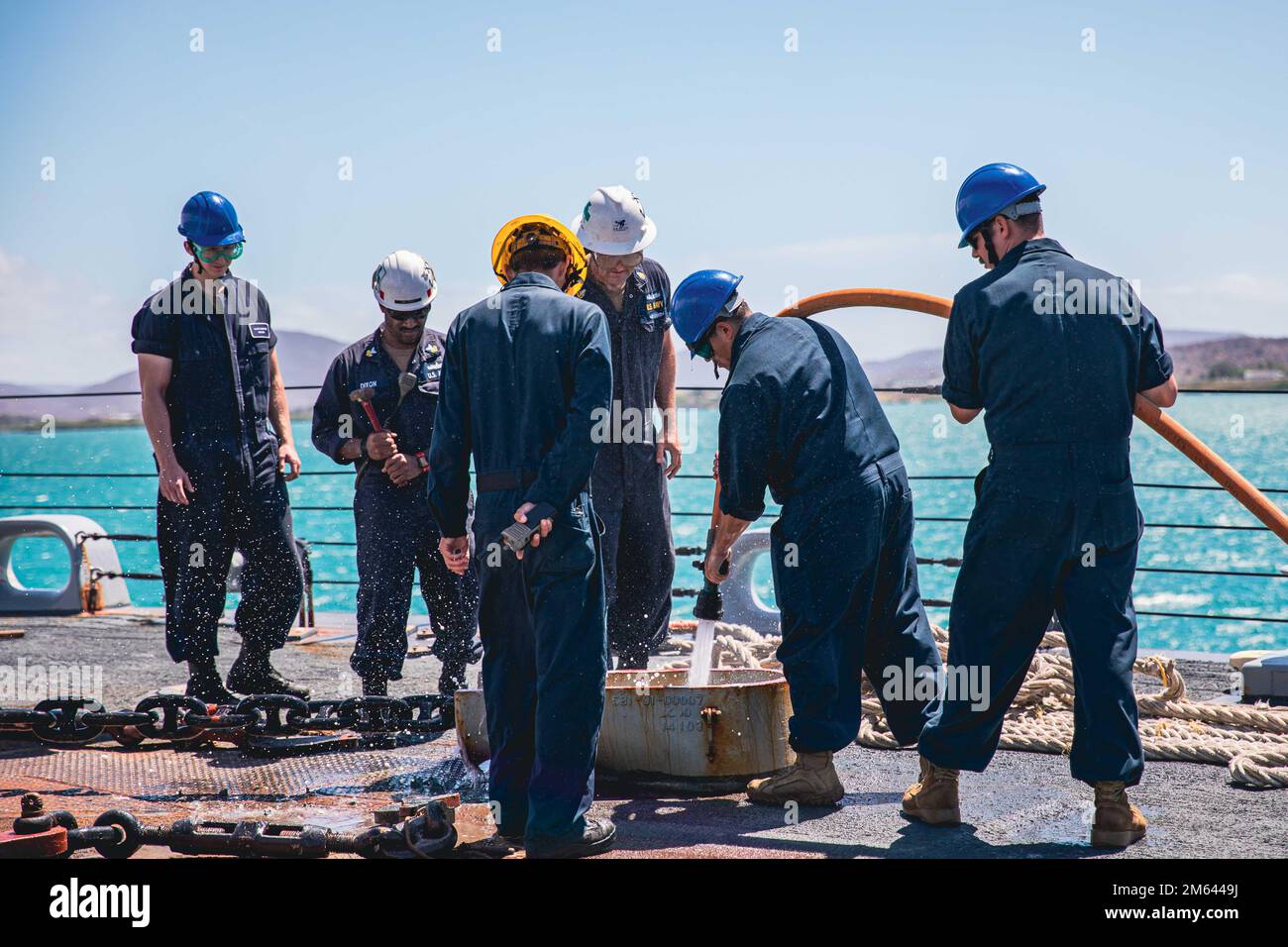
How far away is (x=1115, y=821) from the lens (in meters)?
4.00

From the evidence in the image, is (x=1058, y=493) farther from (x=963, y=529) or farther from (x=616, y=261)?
(x=963, y=529)

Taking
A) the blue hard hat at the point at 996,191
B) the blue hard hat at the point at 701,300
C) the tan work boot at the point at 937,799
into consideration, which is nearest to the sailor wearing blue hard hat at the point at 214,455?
the blue hard hat at the point at 701,300

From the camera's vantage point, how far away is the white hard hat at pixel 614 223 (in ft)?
18.5

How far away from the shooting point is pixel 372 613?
6.04 metres

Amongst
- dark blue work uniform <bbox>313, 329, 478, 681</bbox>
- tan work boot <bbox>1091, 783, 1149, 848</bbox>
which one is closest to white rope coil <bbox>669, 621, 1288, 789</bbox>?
tan work boot <bbox>1091, 783, 1149, 848</bbox>

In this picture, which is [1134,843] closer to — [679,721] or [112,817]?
[679,721]

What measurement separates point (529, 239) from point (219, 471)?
254 centimetres

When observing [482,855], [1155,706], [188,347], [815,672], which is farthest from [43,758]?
[1155,706]

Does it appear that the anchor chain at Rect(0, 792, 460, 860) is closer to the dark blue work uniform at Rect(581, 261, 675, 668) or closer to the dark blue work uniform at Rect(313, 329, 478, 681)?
the dark blue work uniform at Rect(581, 261, 675, 668)

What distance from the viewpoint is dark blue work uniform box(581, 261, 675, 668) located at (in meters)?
5.82

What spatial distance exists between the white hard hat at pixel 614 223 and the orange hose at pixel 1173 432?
27.1 inches

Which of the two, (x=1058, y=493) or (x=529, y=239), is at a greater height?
(x=529, y=239)

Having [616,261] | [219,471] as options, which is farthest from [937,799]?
[219,471]

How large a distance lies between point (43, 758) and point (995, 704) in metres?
3.53
